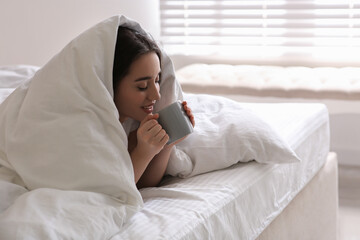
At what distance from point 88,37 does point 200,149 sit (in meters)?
0.41

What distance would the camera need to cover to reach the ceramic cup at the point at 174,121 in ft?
4.07

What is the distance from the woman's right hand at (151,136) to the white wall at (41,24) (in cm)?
165

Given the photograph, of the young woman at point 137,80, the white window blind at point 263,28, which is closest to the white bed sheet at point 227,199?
the young woman at point 137,80

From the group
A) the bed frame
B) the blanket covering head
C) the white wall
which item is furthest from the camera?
the white wall

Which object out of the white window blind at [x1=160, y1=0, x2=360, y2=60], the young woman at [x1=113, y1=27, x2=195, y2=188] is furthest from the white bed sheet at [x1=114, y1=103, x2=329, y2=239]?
the white window blind at [x1=160, y1=0, x2=360, y2=60]

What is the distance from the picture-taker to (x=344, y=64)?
3.61 m

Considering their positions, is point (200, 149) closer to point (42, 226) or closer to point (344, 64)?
point (42, 226)

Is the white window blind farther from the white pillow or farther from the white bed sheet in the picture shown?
the white pillow

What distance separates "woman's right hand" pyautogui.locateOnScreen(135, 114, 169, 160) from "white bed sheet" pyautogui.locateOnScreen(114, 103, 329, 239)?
0.12 m

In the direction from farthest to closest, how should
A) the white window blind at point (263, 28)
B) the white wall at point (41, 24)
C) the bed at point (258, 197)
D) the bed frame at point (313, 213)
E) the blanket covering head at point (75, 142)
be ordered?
the white window blind at point (263, 28), the white wall at point (41, 24), the bed frame at point (313, 213), the bed at point (258, 197), the blanket covering head at point (75, 142)

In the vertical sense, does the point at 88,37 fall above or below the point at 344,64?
above

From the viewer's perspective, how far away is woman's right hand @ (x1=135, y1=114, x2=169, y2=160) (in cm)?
123

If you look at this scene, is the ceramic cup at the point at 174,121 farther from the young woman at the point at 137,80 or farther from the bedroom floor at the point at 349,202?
the bedroom floor at the point at 349,202

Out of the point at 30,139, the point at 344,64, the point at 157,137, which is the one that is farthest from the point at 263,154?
the point at 344,64
